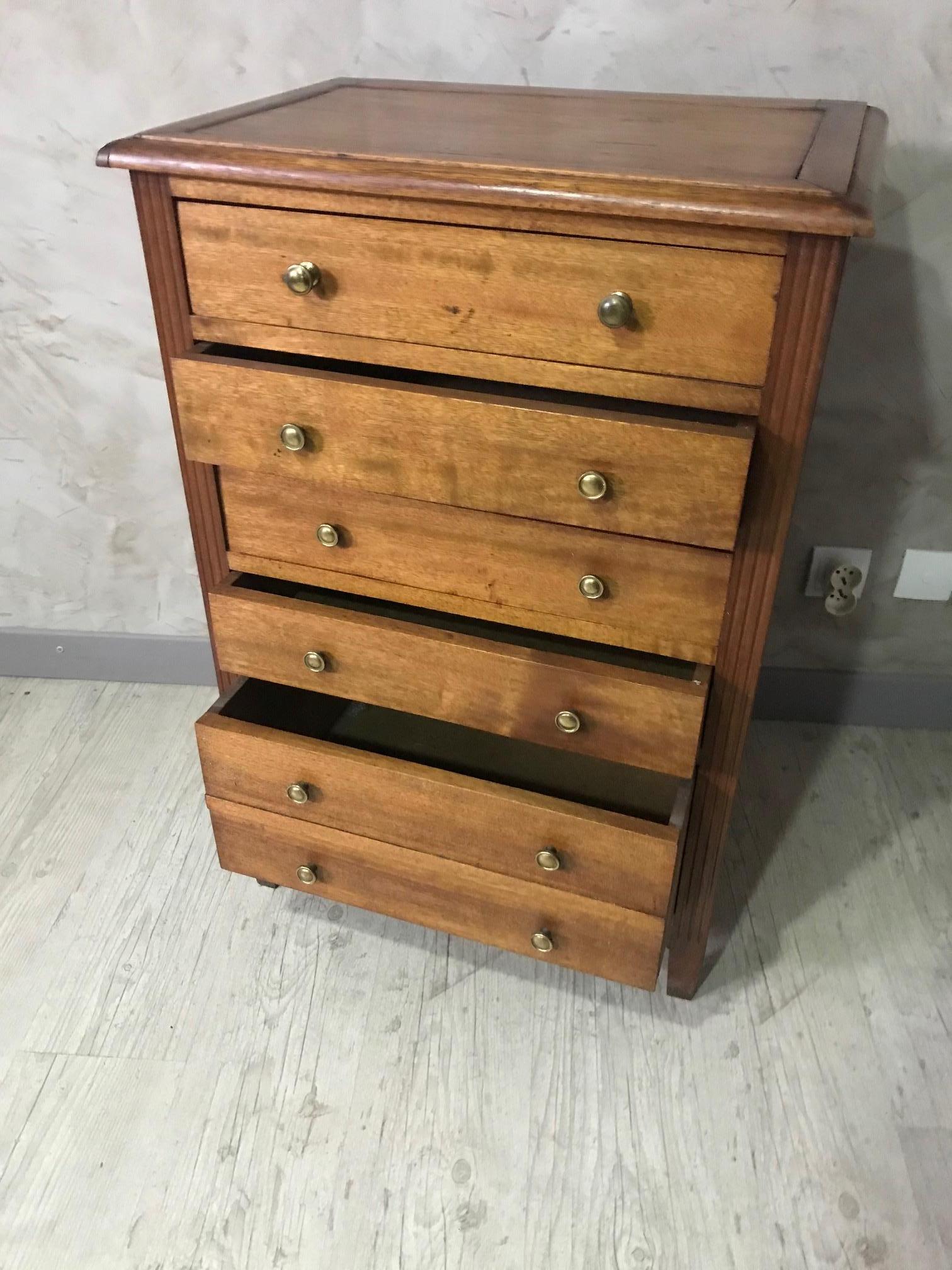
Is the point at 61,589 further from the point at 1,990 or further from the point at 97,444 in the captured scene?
the point at 1,990

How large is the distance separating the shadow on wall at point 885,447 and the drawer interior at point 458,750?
1.74 feet

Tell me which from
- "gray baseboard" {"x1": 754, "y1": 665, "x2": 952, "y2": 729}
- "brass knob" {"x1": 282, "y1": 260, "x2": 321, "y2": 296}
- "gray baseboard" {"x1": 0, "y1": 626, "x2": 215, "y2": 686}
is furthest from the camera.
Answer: "gray baseboard" {"x1": 0, "y1": 626, "x2": 215, "y2": 686}

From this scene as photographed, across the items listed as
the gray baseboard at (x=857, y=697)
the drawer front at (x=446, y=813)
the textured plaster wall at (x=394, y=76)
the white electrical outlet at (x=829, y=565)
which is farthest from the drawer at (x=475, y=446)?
the gray baseboard at (x=857, y=697)

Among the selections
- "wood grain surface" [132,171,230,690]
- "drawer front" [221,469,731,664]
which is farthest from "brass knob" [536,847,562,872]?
"wood grain surface" [132,171,230,690]

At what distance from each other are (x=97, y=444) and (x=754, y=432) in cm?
107

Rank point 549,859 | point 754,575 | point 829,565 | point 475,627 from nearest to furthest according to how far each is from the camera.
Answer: point 754,575, point 549,859, point 475,627, point 829,565

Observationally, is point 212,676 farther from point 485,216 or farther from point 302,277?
point 485,216

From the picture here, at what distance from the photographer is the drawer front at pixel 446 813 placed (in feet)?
3.12

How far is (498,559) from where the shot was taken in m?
0.92

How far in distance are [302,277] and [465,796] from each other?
20.3 inches

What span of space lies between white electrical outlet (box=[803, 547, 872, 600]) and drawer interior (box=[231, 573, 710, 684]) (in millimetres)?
515

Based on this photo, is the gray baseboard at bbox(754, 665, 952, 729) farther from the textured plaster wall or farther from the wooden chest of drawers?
the wooden chest of drawers

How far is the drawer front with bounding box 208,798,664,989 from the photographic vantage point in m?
1.01

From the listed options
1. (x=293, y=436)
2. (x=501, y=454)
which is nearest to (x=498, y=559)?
(x=501, y=454)
